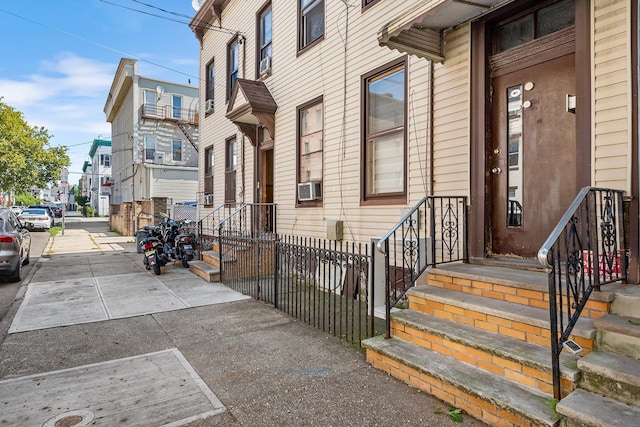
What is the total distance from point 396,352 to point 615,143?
2.78 meters

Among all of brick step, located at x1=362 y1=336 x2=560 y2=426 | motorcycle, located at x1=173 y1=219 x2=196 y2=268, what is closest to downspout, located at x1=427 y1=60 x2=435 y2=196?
brick step, located at x1=362 y1=336 x2=560 y2=426

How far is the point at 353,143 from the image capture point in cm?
663

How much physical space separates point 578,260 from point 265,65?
829 cm

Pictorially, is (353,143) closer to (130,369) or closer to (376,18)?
(376,18)

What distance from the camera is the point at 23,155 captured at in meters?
25.5

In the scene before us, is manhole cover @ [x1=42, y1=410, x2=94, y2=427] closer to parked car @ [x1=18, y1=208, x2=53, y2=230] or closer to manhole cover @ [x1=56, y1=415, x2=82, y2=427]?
manhole cover @ [x1=56, y1=415, x2=82, y2=427]

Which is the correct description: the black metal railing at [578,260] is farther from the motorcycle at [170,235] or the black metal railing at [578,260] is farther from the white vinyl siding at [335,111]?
the motorcycle at [170,235]

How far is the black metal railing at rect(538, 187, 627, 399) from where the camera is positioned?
8.31ft

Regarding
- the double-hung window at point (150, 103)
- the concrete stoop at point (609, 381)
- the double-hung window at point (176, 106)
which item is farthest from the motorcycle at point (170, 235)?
the double-hung window at point (176, 106)

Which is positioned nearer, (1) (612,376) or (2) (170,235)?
(1) (612,376)

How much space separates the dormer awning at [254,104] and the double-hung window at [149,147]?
54.0 ft

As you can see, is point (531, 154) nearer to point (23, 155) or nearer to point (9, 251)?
point (9, 251)

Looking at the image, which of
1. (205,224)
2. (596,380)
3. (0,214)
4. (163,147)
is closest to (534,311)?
(596,380)

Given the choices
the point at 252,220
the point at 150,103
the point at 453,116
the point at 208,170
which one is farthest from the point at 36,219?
the point at 453,116
